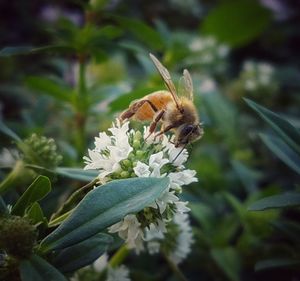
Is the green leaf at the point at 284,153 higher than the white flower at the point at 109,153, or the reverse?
the white flower at the point at 109,153

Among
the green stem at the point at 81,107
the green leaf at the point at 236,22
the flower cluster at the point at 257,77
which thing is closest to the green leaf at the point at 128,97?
the green stem at the point at 81,107

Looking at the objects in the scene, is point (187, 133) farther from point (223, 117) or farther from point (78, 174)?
point (223, 117)

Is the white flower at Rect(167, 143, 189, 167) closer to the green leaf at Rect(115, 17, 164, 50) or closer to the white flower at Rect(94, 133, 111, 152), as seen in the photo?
the white flower at Rect(94, 133, 111, 152)

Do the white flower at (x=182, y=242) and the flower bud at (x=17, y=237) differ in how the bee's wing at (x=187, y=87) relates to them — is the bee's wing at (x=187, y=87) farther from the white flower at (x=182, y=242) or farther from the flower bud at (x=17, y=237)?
the flower bud at (x=17, y=237)

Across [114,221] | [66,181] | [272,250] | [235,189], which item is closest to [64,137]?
[66,181]

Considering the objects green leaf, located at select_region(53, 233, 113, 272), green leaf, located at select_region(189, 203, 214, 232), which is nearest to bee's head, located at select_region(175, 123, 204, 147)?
green leaf, located at select_region(53, 233, 113, 272)

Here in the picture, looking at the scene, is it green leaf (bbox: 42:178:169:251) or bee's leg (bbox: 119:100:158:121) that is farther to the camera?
bee's leg (bbox: 119:100:158:121)
